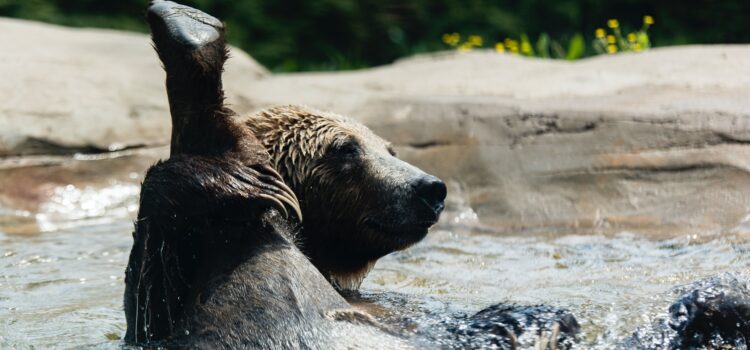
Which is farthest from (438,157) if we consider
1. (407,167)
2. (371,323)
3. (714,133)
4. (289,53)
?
(289,53)

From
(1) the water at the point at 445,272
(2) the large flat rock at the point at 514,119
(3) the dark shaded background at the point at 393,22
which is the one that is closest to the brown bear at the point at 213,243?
(1) the water at the point at 445,272

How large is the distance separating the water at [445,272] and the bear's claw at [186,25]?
1.09 m

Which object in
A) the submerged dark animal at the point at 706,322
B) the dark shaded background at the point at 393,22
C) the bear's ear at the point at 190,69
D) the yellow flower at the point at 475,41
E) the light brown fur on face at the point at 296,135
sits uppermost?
the bear's ear at the point at 190,69

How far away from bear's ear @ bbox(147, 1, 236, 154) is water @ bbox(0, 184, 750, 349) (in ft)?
2.71

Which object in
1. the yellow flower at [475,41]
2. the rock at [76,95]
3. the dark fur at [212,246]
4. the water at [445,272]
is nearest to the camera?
the dark fur at [212,246]

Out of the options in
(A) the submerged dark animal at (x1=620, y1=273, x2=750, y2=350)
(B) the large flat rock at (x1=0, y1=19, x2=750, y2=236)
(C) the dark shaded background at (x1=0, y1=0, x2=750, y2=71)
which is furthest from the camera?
(C) the dark shaded background at (x1=0, y1=0, x2=750, y2=71)

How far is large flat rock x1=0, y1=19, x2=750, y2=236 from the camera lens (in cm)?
657

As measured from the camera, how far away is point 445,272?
18.4 feet

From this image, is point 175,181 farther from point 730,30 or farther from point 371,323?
point 730,30

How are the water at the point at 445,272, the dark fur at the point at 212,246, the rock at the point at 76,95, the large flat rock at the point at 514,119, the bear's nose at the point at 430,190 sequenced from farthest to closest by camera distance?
the rock at the point at 76,95
the large flat rock at the point at 514,119
the water at the point at 445,272
the bear's nose at the point at 430,190
the dark fur at the point at 212,246

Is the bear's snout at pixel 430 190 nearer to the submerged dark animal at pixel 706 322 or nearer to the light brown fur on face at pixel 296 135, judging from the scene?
the light brown fur on face at pixel 296 135

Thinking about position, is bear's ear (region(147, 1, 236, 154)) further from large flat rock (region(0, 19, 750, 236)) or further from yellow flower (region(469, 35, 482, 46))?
yellow flower (region(469, 35, 482, 46))

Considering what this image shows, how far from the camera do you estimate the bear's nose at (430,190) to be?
4.18m

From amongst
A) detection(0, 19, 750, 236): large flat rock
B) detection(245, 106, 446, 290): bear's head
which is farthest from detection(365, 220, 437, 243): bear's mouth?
detection(0, 19, 750, 236): large flat rock
